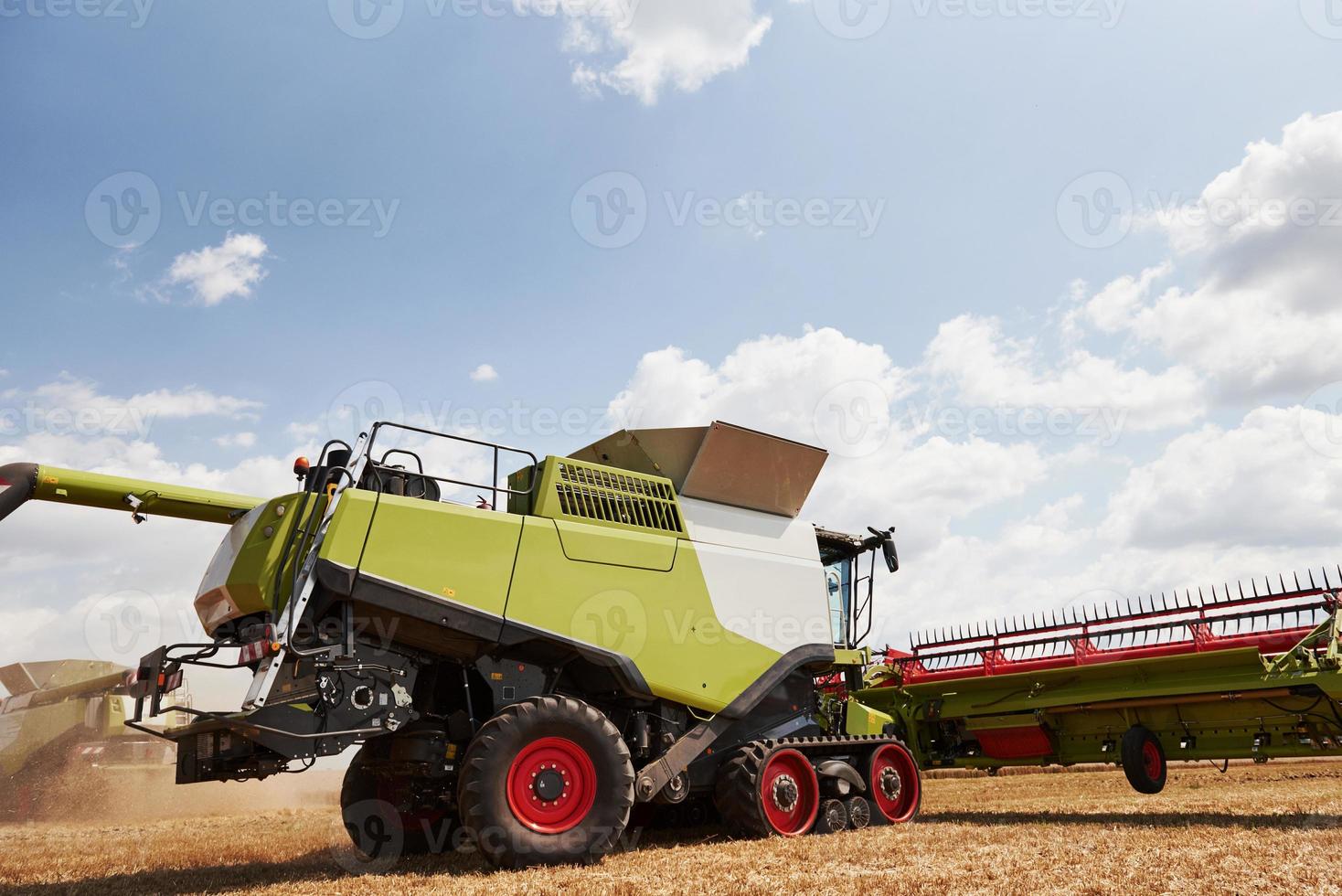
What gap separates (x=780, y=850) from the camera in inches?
285

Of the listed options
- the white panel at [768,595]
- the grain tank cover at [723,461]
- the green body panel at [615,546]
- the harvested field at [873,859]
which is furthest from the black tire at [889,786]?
the green body panel at [615,546]

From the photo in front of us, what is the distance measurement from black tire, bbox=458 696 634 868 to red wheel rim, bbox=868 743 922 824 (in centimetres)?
336

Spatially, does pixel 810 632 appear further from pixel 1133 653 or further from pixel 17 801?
pixel 17 801

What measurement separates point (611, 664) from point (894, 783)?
3.75m

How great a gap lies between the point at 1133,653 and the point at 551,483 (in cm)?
661

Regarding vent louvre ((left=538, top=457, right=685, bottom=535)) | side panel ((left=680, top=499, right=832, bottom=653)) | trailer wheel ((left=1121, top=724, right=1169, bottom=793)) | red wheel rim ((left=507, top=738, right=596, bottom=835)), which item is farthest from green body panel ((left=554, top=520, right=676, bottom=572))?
trailer wheel ((left=1121, top=724, right=1169, bottom=793))

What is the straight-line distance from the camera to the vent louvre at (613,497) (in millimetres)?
7867

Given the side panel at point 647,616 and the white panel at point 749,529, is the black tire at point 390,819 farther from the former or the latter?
the white panel at point 749,529

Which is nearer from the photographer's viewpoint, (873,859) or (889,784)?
(873,859)

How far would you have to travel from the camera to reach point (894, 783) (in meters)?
9.50

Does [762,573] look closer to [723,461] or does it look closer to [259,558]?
[723,461]

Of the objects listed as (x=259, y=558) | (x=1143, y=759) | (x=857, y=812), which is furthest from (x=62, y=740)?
(x=1143, y=759)

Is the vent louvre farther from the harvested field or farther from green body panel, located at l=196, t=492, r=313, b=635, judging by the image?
the harvested field

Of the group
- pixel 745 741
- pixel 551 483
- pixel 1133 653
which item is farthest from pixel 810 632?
pixel 1133 653
